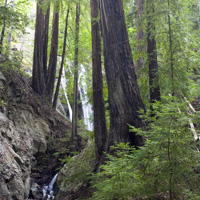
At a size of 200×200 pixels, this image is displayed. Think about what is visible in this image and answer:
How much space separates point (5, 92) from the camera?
899 centimetres

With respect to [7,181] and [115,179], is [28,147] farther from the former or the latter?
[115,179]

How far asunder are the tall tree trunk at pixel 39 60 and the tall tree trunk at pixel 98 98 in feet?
18.7

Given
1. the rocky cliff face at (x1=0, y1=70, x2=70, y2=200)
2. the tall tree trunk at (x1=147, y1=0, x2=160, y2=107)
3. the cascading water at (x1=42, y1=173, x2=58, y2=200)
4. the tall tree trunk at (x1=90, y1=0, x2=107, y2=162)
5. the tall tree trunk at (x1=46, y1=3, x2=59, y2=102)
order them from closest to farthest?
the rocky cliff face at (x1=0, y1=70, x2=70, y2=200) → the tall tree trunk at (x1=147, y1=0, x2=160, y2=107) → the tall tree trunk at (x1=90, y1=0, x2=107, y2=162) → the cascading water at (x1=42, y1=173, x2=58, y2=200) → the tall tree trunk at (x1=46, y1=3, x2=59, y2=102)

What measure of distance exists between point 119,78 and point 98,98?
1574 millimetres

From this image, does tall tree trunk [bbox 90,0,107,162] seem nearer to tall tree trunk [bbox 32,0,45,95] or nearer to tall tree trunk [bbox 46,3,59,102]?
tall tree trunk [bbox 32,0,45,95]

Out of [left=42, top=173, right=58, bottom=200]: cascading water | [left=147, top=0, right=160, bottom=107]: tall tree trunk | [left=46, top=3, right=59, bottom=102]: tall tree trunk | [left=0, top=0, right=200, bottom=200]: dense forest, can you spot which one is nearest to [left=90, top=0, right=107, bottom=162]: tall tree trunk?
[left=0, top=0, right=200, bottom=200]: dense forest

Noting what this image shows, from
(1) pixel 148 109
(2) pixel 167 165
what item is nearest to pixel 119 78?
(1) pixel 148 109

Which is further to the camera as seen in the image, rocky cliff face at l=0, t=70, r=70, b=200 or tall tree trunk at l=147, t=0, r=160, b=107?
tall tree trunk at l=147, t=0, r=160, b=107

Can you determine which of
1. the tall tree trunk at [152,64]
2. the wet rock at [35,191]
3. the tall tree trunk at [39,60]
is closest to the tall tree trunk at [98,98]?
the tall tree trunk at [152,64]

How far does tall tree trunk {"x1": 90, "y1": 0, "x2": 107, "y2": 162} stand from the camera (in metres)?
6.81

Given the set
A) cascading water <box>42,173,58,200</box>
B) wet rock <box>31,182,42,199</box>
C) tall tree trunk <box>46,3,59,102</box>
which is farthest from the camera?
tall tree trunk <box>46,3,59,102</box>

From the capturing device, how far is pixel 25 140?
9.05 m

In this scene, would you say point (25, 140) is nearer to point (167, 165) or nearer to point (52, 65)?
point (52, 65)

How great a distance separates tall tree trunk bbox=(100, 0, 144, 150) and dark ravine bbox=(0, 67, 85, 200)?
9.27 ft
